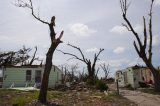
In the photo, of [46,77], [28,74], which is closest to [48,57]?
[46,77]

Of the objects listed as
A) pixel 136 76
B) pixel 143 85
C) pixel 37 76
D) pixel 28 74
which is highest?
pixel 28 74

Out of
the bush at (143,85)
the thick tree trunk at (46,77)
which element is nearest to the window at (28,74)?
the bush at (143,85)

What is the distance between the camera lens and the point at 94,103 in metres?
16.7

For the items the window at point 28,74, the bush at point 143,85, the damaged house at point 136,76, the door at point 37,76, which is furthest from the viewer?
the damaged house at point 136,76

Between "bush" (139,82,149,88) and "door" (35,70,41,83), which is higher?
"door" (35,70,41,83)

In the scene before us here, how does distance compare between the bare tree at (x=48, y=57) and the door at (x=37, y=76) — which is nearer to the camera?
the bare tree at (x=48, y=57)

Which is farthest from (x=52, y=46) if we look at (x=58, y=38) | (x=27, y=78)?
(x=27, y=78)

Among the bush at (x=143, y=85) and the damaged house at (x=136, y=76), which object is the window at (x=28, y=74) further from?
the bush at (x=143, y=85)

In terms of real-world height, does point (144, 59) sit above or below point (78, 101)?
above

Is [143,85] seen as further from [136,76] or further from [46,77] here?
[46,77]

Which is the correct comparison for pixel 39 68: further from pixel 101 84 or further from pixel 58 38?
pixel 58 38

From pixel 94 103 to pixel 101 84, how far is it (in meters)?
10.2

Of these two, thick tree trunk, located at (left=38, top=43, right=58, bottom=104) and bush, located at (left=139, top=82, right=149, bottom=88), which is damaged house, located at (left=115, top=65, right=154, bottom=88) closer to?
bush, located at (left=139, top=82, right=149, bottom=88)

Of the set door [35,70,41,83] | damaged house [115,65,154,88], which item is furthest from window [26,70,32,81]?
damaged house [115,65,154,88]
